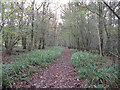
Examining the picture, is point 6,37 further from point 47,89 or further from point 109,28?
point 109,28

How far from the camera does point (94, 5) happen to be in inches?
377

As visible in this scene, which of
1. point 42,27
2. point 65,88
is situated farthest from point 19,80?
point 42,27

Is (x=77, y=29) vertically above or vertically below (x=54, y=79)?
above

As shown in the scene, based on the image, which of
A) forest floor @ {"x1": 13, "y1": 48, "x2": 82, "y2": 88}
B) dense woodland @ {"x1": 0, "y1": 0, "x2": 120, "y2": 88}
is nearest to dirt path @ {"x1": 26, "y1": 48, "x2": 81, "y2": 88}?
forest floor @ {"x1": 13, "y1": 48, "x2": 82, "y2": 88}

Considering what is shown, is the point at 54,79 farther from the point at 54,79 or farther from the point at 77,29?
the point at 77,29

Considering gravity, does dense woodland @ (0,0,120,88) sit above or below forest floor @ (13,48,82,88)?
above

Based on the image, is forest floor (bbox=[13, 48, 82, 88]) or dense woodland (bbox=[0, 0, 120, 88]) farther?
dense woodland (bbox=[0, 0, 120, 88])

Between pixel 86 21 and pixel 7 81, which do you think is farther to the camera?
pixel 86 21

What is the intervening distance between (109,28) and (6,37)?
418 inches

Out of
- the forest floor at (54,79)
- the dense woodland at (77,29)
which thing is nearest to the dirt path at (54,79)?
the forest floor at (54,79)

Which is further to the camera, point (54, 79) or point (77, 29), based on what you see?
point (77, 29)

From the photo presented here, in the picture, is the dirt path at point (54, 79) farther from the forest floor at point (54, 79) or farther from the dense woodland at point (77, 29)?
the dense woodland at point (77, 29)

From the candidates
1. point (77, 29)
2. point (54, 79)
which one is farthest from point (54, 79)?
point (77, 29)

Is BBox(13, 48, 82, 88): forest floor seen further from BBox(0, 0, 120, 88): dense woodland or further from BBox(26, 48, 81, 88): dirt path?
BBox(0, 0, 120, 88): dense woodland
